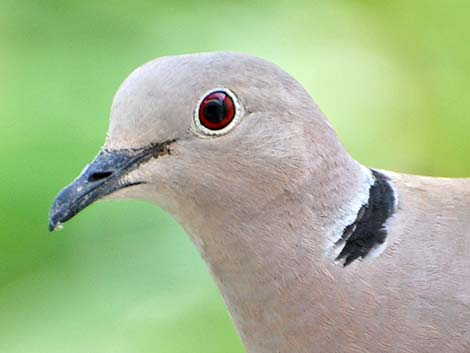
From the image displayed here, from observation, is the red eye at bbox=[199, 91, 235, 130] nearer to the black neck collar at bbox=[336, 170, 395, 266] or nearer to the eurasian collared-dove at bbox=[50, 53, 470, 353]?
the eurasian collared-dove at bbox=[50, 53, 470, 353]

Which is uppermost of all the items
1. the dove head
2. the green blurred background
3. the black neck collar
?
the green blurred background

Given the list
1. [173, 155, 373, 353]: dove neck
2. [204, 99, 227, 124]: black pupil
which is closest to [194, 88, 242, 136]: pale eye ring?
[204, 99, 227, 124]: black pupil

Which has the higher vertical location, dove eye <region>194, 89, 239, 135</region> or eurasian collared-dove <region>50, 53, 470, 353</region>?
dove eye <region>194, 89, 239, 135</region>

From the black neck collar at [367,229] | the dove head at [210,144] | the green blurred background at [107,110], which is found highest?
the green blurred background at [107,110]

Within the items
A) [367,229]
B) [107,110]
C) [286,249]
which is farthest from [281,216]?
[107,110]

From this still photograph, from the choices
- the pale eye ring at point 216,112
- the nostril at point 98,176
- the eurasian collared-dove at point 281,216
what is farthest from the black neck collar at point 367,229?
the nostril at point 98,176

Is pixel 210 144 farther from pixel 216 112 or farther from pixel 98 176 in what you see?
pixel 98 176

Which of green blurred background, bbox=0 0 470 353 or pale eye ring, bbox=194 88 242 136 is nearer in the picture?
pale eye ring, bbox=194 88 242 136

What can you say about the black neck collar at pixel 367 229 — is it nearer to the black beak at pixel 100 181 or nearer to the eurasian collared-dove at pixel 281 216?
the eurasian collared-dove at pixel 281 216
